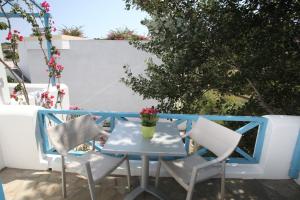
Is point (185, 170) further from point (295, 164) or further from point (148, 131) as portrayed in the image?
point (295, 164)

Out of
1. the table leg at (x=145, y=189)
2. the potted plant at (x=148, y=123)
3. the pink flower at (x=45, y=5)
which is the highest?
the pink flower at (x=45, y=5)

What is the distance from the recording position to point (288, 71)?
3398mm

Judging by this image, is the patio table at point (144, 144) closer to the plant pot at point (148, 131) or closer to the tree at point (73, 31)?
the plant pot at point (148, 131)

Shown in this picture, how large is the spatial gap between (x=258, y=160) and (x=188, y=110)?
154cm

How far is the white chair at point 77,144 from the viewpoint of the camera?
2125 millimetres

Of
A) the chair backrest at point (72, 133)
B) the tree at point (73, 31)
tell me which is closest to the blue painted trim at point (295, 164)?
the chair backrest at point (72, 133)

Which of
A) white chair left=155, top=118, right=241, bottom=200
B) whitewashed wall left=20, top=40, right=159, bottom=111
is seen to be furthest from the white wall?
whitewashed wall left=20, top=40, right=159, bottom=111

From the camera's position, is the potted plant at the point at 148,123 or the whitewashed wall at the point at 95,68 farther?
the whitewashed wall at the point at 95,68

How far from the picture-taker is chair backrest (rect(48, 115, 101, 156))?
2166 millimetres

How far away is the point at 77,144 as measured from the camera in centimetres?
245

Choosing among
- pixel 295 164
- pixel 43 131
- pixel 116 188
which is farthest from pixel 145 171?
pixel 295 164

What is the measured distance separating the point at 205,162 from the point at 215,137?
30 cm

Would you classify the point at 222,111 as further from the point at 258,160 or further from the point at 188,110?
the point at 258,160

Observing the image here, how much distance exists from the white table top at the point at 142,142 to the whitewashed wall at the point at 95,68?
5838 mm
